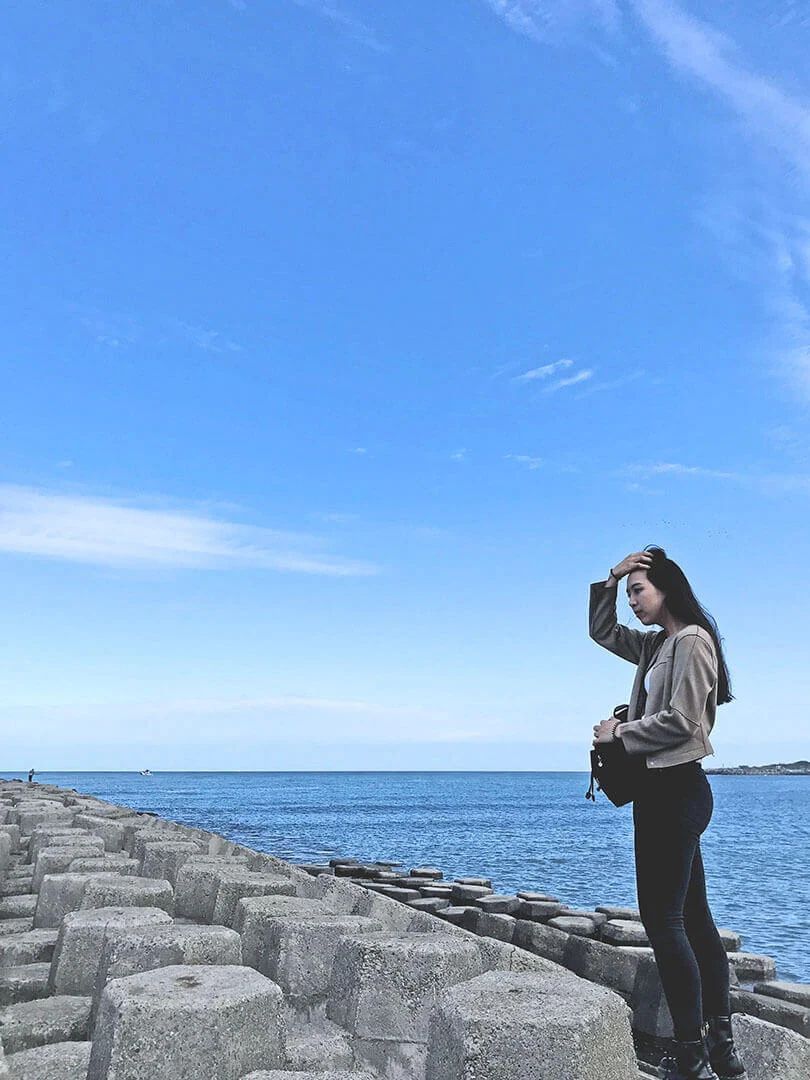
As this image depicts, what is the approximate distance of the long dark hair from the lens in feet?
9.91

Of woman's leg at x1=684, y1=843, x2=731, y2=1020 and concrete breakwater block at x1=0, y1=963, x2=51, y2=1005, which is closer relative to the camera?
woman's leg at x1=684, y1=843, x2=731, y2=1020

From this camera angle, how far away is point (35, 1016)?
322 cm

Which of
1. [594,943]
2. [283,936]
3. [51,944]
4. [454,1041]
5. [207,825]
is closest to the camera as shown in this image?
[454,1041]

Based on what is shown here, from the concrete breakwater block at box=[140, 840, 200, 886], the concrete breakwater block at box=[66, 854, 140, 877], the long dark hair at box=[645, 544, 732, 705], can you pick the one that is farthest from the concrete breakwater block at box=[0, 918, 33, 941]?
the long dark hair at box=[645, 544, 732, 705]

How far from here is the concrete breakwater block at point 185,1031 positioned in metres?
2.27

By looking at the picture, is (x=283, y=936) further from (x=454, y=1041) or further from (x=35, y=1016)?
(x=454, y=1041)

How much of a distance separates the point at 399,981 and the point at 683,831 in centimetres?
101

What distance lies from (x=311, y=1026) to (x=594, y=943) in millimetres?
3765

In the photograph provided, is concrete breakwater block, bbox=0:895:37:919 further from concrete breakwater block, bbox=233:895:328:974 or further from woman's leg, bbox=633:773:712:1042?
woman's leg, bbox=633:773:712:1042

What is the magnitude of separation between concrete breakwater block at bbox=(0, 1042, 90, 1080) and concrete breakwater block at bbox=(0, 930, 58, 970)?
1229mm

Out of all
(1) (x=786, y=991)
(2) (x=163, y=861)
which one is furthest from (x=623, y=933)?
(2) (x=163, y=861)

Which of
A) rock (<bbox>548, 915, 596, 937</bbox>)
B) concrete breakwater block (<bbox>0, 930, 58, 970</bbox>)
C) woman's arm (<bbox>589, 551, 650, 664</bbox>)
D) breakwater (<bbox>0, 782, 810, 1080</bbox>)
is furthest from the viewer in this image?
rock (<bbox>548, 915, 596, 937</bbox>)

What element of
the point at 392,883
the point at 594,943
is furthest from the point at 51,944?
the point at 392,883

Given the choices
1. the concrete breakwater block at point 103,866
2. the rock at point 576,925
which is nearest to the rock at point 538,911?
the rock at point 576,925
